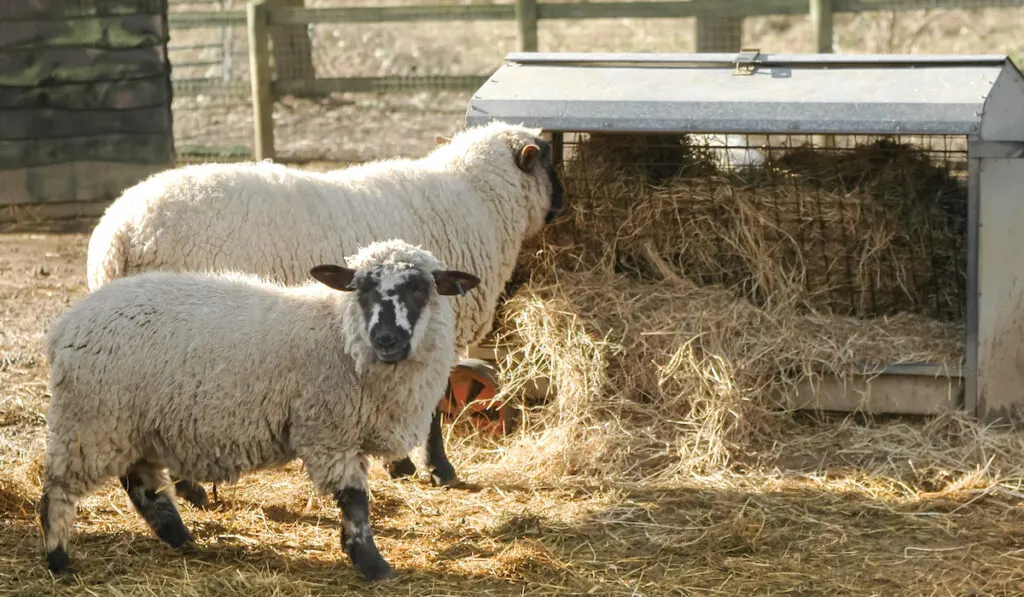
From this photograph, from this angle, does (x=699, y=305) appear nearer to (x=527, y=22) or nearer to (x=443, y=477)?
(x=443, y=477)

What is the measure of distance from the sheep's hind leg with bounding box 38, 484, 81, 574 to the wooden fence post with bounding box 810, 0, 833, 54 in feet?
25.5

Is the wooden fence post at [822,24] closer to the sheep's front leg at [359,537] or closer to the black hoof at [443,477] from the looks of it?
the black hoof at [443,477]

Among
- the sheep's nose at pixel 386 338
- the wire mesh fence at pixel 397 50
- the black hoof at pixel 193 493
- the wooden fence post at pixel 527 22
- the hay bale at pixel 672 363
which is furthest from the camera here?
the wire mesh fence at pixel 397 50

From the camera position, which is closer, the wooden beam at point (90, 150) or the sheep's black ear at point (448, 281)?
the sheep's black ear at point (448, 281)

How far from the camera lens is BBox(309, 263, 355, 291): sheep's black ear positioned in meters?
4.58

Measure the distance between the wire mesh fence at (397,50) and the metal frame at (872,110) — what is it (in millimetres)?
4867

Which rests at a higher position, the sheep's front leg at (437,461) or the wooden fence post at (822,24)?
the wooden fence post at (822,24)

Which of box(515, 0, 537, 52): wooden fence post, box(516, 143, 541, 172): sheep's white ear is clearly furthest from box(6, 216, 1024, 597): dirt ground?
box(515, 0, 537, 52): wooden fence post

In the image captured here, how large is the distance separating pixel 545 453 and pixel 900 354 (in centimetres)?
177

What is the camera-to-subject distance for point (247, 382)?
4.65 meters

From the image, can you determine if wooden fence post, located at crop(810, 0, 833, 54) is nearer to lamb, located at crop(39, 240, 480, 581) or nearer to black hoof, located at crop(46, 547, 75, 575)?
lamb, located at crop(39, 240, 480, 581)

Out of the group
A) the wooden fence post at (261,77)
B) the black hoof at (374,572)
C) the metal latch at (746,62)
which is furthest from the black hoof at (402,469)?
the wooden fence post at (261,77)

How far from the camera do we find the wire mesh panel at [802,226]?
652 centimetres

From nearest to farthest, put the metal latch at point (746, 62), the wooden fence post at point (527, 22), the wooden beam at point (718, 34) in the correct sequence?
1. the metal latch at point (746, 62)
2. the wooden fence post at point (527, 22)
3. the wooden beam at point (718, 34)
